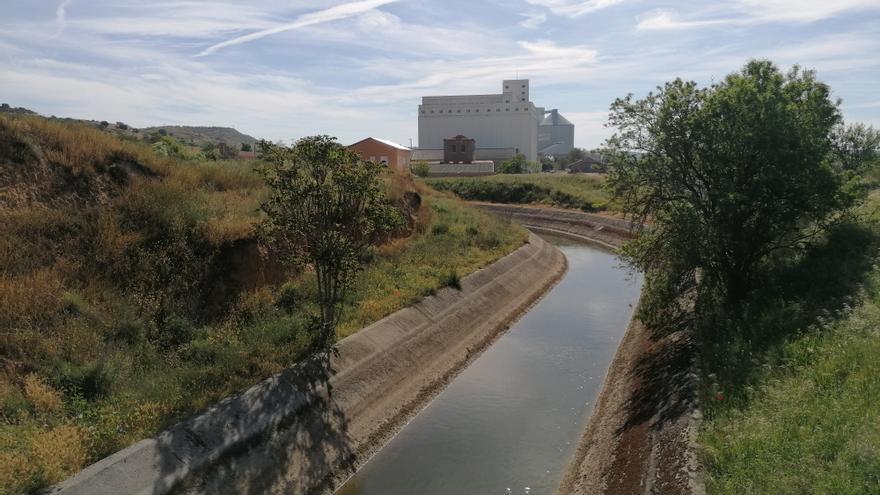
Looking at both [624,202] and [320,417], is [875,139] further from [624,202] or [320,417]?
[320,417]

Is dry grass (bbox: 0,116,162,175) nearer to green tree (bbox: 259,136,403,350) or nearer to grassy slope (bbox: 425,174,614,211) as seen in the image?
green tree (bbox: 259,136,403,350)

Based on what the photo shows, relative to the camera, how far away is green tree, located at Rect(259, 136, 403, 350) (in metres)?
17.7

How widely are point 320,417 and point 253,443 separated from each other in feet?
7.87

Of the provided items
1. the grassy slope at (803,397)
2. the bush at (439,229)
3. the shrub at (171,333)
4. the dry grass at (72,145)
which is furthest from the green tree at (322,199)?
the bush at (439,229)

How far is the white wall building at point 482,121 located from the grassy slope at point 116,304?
13903cm

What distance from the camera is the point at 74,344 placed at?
1406cm

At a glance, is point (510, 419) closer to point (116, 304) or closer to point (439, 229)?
point (116, 304)

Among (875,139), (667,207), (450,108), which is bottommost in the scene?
(667,207)

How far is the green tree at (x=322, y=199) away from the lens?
17656mm

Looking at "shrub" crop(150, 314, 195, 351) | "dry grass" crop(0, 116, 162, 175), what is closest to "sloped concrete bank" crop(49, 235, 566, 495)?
"shrub" crop(150, 314, 195, 351)

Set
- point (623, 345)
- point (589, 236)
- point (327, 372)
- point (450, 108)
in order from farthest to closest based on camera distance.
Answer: point (450, 108) → point (589, 236) → point (623, 345) → point (327, 372)

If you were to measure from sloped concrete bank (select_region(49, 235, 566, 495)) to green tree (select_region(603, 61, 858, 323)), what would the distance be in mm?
8351

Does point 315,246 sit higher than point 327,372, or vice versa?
point 315,246

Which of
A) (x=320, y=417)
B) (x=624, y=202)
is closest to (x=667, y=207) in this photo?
(x=624, y=202)
